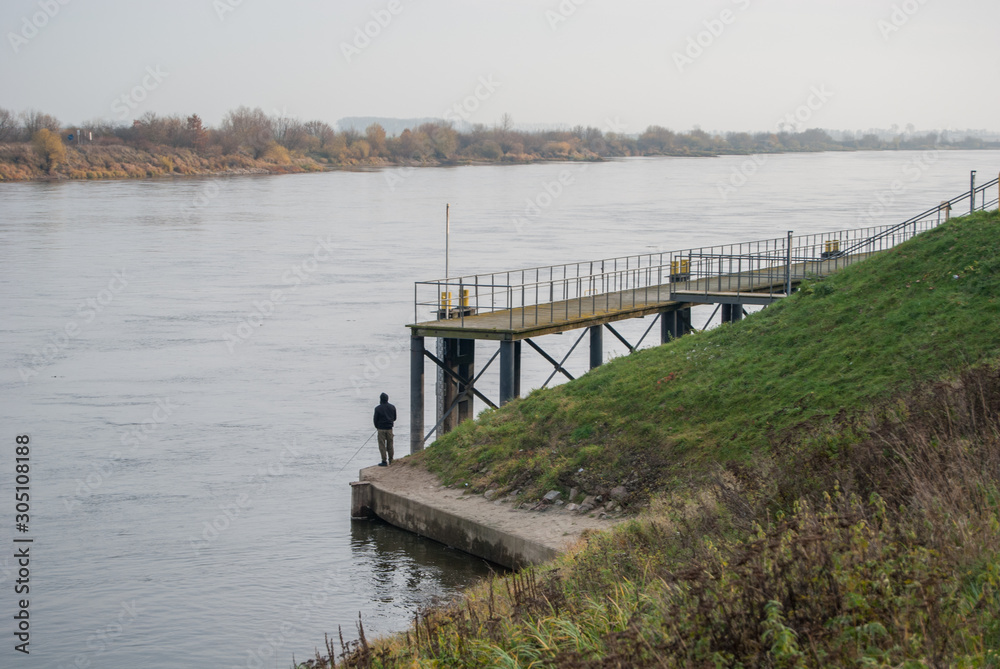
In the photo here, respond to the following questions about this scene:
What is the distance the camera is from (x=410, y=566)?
16.0 metres

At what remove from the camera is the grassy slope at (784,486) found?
5.66 metres

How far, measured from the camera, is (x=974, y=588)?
5855mm

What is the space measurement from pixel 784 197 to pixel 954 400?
3793 inches

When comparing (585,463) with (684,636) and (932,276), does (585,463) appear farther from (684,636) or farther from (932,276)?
(684,636)

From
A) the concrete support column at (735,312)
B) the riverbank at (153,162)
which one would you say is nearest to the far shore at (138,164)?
the riverbank at (153,162)

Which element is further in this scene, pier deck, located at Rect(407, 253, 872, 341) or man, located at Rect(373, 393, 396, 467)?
pier deck, located at Rect(407, 253, 872, 341)

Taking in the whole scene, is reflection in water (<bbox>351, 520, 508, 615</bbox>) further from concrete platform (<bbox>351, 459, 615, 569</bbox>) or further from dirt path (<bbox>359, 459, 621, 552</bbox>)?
dirt path (<bbox>359, 459, 621, 552</bbox>)

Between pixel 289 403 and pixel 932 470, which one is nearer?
pixel 932 470

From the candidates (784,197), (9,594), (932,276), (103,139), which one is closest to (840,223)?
(784,197)

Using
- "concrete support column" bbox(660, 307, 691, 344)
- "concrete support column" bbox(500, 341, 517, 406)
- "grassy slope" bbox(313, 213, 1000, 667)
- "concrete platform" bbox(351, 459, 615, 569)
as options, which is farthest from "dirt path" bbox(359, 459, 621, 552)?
"concrete support column" bbox(660, 307, 691, 344)

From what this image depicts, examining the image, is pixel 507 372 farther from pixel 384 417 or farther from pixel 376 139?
pixel 376 139

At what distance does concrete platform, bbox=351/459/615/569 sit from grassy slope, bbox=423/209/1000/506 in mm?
492

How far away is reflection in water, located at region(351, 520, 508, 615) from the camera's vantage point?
14.9m

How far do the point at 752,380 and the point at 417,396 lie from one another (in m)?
7.53
